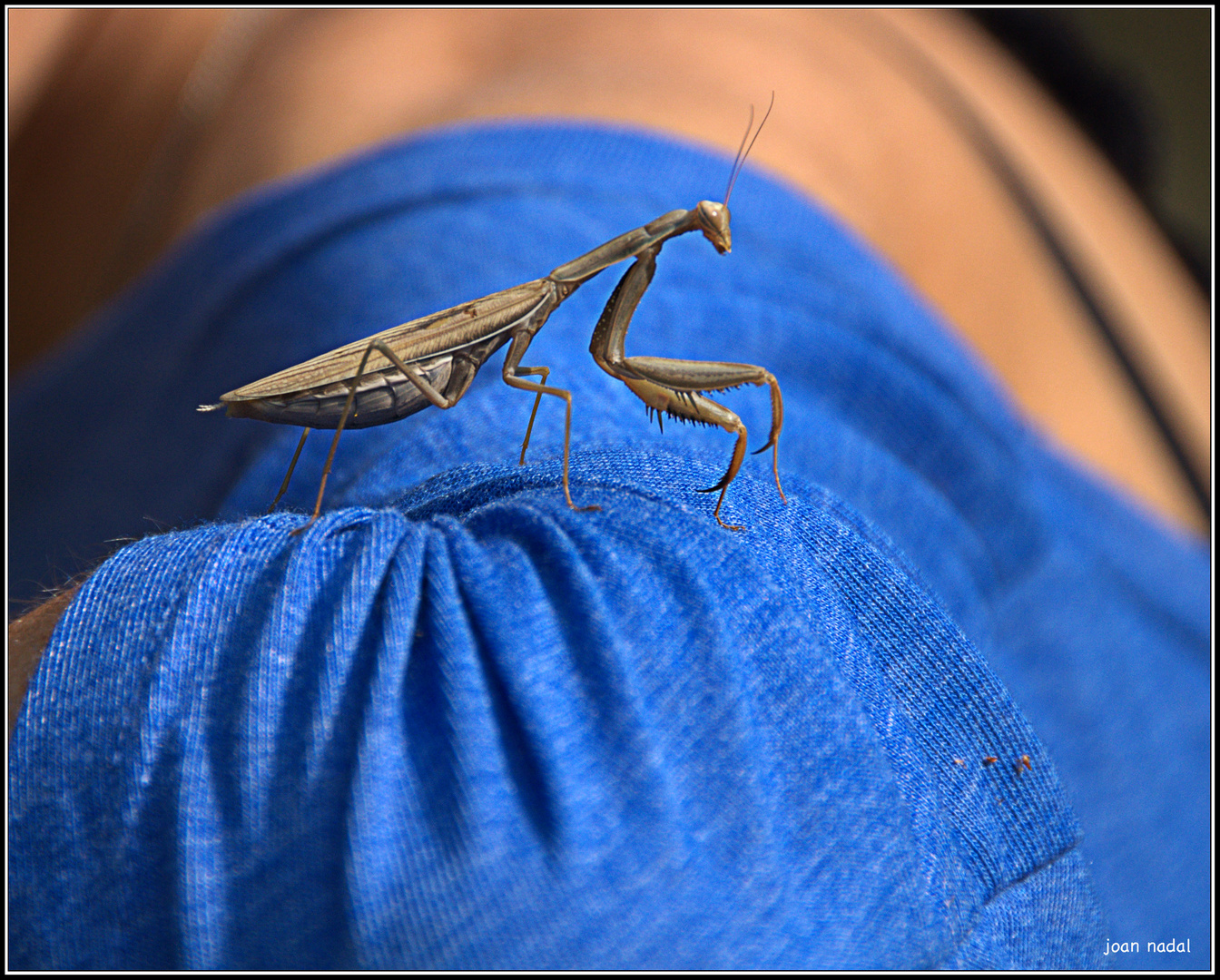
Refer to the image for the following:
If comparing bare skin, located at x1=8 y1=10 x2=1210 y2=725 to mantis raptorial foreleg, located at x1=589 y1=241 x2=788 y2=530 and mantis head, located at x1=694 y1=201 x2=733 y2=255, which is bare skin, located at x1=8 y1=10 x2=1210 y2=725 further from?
mantis raptorial foreleg, located at x1=589 y1=241 x2=788 y2=530

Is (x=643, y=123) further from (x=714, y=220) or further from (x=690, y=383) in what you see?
(x=690, y=383)

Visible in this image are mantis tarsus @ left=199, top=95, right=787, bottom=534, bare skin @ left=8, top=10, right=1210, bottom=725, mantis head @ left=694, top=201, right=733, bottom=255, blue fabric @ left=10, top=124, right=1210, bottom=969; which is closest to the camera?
blue fabric @ left=10, top=124, right=1210, bottom=969

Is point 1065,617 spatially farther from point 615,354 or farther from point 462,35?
point 462,35

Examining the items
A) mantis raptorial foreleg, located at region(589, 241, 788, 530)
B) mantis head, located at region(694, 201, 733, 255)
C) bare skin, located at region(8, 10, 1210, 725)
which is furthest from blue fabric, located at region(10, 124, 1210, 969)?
bare skin, located at region(8, 10, 1210, 725)

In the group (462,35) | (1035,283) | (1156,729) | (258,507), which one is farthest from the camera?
(1035,283)

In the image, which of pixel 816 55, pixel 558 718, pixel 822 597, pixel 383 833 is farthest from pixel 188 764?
pixel 816 55
